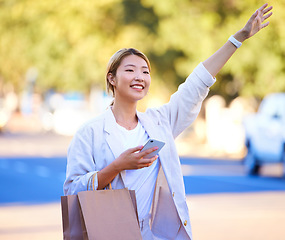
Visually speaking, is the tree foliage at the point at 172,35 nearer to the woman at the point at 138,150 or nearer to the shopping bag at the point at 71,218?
the woman at the point at 138,150

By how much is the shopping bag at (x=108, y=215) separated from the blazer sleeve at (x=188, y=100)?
25.2 inches

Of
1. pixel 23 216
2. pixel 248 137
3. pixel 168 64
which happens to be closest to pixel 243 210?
pixel 23 216

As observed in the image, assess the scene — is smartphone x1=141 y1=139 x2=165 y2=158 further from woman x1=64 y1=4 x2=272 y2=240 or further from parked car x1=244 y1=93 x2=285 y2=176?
parked car x1=244 y1=93 x2=285 y2=176

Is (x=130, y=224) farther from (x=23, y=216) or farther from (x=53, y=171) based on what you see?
(x=53, y=171)

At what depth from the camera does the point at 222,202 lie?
12.3 m

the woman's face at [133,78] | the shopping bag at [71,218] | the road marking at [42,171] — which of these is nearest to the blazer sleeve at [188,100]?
the woman's face at [133,78]

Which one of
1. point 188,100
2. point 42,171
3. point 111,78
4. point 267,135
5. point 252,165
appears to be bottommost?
point 188,100

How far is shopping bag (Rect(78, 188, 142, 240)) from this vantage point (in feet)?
11.3

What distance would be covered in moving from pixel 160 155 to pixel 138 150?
0.90 feet

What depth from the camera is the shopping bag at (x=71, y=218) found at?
347 centimetres

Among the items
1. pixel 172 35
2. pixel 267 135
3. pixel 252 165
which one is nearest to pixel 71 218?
pixel 267 135

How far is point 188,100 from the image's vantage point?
4023 mm

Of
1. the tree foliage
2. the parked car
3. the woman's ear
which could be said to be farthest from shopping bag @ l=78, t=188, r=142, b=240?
the tree foliage

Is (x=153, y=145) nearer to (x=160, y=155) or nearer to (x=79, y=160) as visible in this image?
(x=160, y=155)
